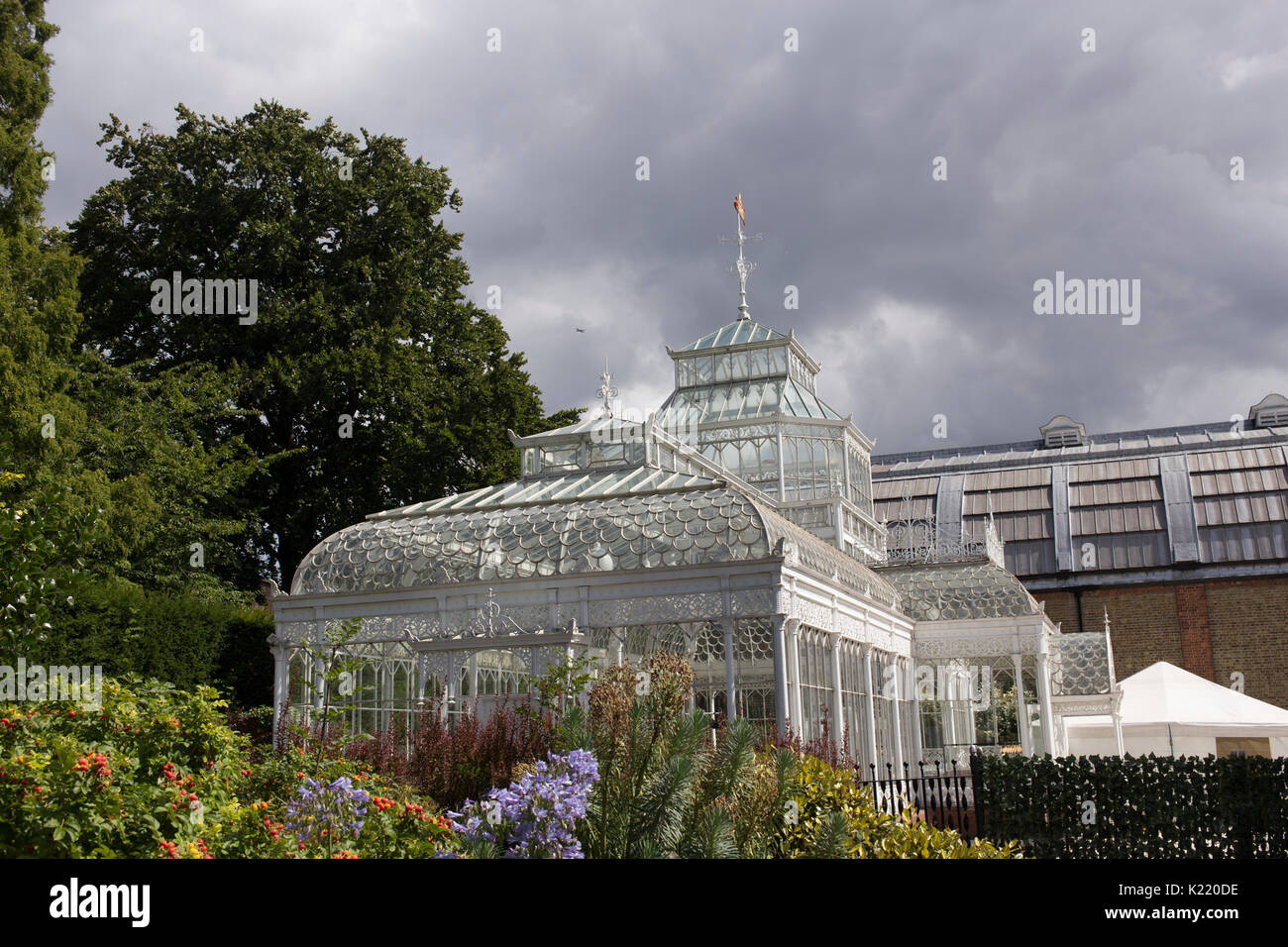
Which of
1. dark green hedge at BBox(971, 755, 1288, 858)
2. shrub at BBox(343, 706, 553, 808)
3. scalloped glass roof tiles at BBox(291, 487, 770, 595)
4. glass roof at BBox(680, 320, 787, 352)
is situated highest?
glass roof at BBox(680, 320, 787, 352)

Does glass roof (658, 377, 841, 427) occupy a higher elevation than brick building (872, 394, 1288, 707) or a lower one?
higher

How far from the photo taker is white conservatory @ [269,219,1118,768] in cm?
1488

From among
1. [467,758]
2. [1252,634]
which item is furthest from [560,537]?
[1252,634]

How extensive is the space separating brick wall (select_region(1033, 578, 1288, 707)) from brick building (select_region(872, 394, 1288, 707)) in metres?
0.03

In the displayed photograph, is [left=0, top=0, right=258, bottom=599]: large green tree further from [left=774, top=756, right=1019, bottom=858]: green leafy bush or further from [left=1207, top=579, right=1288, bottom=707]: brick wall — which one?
[left=1207, top=579, right=1288, bottom=707]: brick wall

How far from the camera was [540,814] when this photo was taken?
5.86 meters

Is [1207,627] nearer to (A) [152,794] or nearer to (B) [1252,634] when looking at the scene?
(B) [1252,634]

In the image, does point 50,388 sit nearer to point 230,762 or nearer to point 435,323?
point 435,323

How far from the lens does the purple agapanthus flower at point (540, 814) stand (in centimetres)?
583

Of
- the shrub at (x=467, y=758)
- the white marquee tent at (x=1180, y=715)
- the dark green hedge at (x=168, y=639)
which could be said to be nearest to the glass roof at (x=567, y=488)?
the dark green hedge at (x=168, y=639)

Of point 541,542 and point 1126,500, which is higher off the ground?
point 1126,500

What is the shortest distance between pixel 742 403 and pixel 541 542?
1437 cm

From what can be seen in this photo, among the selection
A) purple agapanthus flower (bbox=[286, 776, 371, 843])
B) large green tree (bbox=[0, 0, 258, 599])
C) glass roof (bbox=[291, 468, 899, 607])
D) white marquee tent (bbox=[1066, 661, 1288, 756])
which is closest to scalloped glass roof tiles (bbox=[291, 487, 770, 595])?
glass roof (bbox=[291, 468, 899, 607])

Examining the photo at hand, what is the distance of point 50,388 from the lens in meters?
18.1
